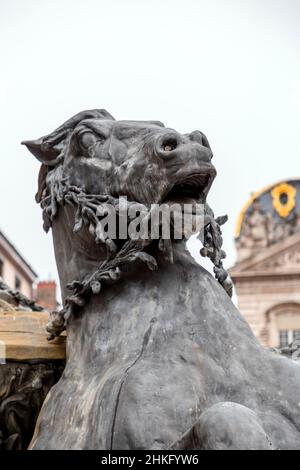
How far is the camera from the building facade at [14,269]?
106 ft

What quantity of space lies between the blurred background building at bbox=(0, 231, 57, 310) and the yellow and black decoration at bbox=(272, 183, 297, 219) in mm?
11710

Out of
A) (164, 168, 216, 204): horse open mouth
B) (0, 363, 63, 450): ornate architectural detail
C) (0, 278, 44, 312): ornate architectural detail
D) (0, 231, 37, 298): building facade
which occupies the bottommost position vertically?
(0, 363, 63, 450): ornate architectural detail

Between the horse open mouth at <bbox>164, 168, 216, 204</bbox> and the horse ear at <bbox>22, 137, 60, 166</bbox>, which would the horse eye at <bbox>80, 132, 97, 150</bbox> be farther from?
the horse open mouth at <bbox>164, 168, 216, 204</bbox>

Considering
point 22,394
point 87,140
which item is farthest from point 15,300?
point 87,140

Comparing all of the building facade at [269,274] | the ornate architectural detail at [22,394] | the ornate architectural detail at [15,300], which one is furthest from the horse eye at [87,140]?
the building facade at [269,274]

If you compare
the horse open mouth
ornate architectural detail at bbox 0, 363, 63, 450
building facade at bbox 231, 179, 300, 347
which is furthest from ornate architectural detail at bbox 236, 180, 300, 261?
the horse open mouth

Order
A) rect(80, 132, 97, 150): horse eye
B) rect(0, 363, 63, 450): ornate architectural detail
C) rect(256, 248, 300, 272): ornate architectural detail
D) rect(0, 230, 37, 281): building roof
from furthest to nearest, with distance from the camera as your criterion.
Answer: rect(256, 248, 300, 272): ornate architectural detail, rect(0, 230, 37, 281): building roof, rect(0, 363, 63, 450): ornate architectural detail, rect(80, 132, 97, 150): horse eye

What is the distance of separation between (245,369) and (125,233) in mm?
676

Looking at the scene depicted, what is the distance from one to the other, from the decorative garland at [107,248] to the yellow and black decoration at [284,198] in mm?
37257

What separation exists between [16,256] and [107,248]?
30.3 metres

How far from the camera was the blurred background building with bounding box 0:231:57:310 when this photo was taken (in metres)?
30.0

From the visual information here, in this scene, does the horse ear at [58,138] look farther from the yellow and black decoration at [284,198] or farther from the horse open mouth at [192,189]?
the yellow and black decoration at [284,198]

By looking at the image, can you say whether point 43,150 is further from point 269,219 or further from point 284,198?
point 284,198
